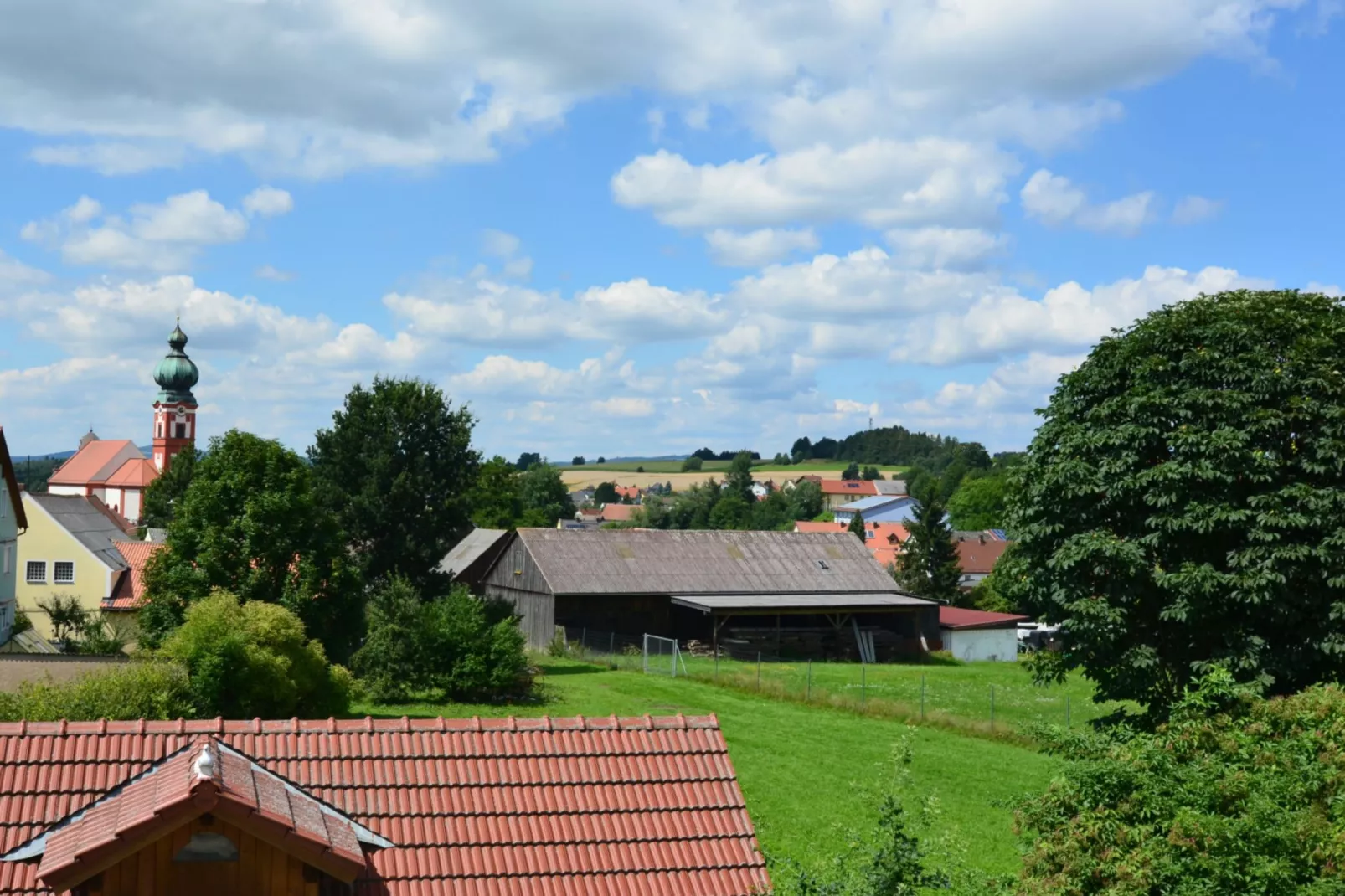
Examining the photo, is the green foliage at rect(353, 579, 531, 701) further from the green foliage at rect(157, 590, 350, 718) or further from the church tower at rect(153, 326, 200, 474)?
the church tower at rect(153, 326, 200, 474)

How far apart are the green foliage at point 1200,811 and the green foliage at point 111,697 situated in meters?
13.4

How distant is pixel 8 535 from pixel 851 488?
524ft

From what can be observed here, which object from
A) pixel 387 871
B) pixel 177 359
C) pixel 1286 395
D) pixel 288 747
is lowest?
Answer: pixel 387 871

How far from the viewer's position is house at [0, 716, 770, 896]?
805 centimetres

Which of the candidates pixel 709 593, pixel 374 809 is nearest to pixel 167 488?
pixel 709 593

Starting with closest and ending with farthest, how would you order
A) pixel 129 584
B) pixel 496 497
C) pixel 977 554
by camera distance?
pixel 129 584 → pixel 496 497 → pixel 977 554

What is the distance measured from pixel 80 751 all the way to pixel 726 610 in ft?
119

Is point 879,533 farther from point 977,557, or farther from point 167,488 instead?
point 167,488

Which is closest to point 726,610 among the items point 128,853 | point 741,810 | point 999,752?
point 999,752

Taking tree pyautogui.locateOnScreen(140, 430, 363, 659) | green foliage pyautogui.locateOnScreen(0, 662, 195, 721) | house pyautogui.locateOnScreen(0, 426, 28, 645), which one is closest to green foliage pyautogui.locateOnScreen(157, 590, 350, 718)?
green foliage pyautogui.locateOnScreen(0, 662, 195, 721)

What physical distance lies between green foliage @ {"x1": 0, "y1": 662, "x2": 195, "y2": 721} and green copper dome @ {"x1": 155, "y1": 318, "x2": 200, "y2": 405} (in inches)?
3682

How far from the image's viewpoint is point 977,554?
97688mm

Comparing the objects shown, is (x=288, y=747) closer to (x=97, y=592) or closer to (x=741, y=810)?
(x=741, y=810)

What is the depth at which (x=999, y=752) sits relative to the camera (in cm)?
2762
